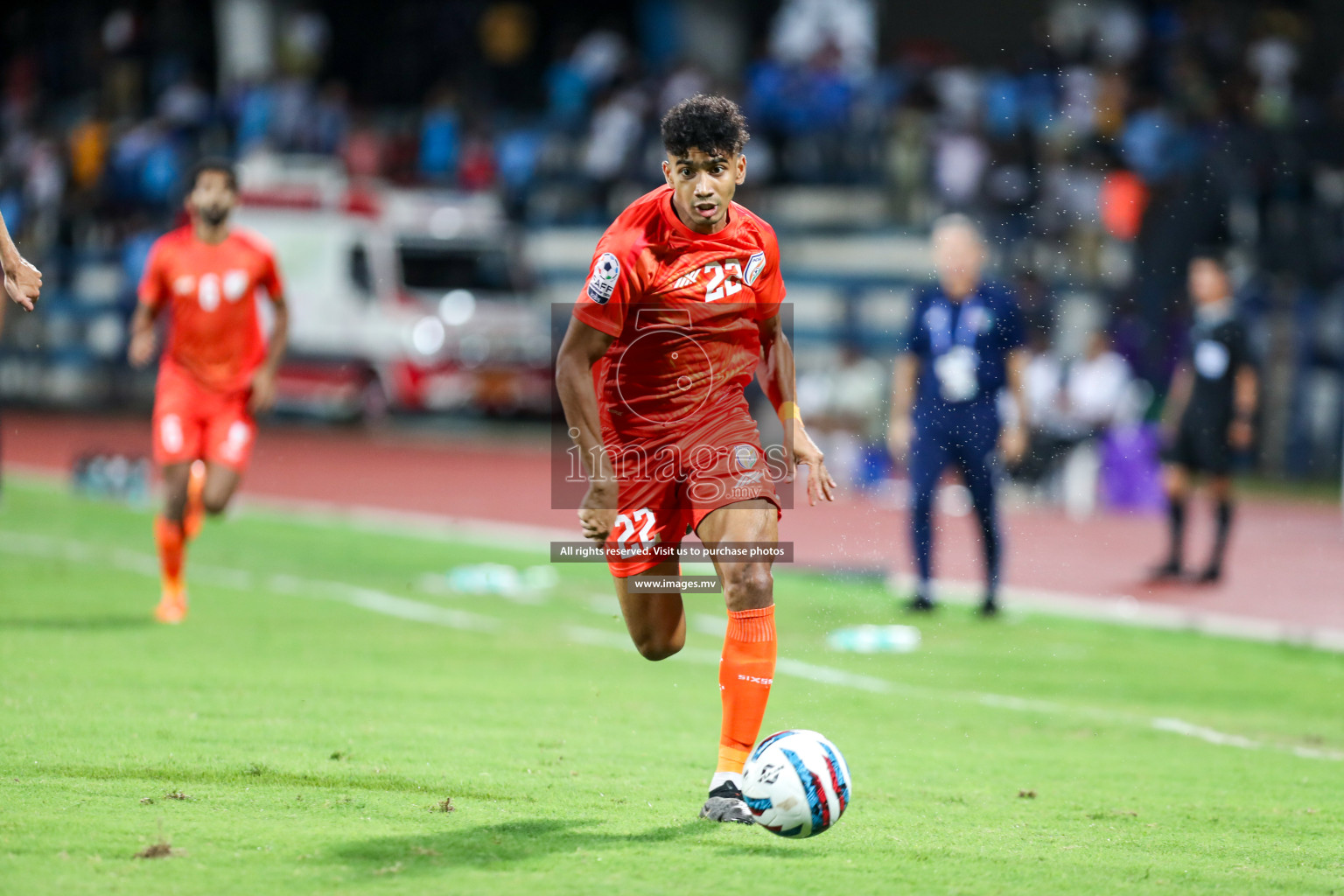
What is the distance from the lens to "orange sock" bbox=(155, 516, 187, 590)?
10.9 meters

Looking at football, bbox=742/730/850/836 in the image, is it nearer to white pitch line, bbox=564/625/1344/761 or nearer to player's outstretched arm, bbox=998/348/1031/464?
white pitch line, bbox=564/625/1344/761

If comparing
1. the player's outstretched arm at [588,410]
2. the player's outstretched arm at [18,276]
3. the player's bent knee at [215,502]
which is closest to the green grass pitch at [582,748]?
the player's bent knee at [215,502]

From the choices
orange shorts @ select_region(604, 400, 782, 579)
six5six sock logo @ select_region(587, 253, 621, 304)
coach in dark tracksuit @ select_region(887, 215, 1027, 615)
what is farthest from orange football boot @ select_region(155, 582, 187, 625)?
six5six sock logo @ select_region(587, 253, 621, 304)

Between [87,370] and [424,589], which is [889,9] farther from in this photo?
[424,589]

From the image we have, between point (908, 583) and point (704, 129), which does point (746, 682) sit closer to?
point (704, 129)

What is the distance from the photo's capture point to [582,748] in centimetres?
752

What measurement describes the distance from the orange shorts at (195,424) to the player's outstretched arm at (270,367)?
0.15 meters

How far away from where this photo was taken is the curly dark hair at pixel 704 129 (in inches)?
246

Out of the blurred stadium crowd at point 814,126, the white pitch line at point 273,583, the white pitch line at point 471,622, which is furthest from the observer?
the blurred stadium crowd at point 814,126

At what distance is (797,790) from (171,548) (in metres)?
6.23

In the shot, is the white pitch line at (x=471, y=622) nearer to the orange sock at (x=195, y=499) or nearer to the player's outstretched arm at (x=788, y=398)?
the orange sock at (x=195, y=499)

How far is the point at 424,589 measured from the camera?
43.2ft

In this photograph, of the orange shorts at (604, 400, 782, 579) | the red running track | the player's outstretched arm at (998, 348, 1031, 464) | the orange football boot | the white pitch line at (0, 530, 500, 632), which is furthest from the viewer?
the red running track

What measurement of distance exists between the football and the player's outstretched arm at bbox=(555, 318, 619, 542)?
40.2 inches
